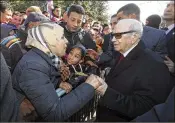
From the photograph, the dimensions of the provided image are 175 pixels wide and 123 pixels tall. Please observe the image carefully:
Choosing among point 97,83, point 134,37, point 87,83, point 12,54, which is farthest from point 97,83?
point 12,54

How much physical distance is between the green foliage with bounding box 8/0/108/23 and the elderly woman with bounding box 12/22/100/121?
2225 centimetres

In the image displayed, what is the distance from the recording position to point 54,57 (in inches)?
105

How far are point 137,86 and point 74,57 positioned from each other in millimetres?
1844

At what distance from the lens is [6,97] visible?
191cm

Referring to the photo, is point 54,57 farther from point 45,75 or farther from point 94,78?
point 94,78

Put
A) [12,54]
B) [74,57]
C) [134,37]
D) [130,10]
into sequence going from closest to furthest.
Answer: [134,37] → [12,54] → [130,10] → [74,57]

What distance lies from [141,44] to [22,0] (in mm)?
24356

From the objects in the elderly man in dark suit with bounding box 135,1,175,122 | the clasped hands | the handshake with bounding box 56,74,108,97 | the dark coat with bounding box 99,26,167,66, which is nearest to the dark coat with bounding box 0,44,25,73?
the handshake with bounding box 56,74,108,97

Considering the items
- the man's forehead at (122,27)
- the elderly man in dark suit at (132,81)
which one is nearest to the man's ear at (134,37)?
the elderly man in dark suit at (132,81)

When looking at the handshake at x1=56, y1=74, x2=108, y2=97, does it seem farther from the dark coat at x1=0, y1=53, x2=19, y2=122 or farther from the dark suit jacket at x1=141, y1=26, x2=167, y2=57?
the dark suit jacket at x1=141, y1=26, x2=167, y2=57

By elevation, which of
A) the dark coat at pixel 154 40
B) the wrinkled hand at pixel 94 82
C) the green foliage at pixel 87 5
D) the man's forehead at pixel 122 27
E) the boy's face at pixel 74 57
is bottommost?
the green foliage at pixel 87 5

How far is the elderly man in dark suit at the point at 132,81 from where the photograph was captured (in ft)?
8.65

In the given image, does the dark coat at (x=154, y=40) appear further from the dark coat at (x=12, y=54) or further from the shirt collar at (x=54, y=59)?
the dark coat at (x=12, y=54)

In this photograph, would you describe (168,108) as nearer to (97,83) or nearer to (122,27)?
(97,83)
